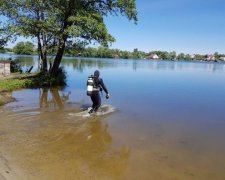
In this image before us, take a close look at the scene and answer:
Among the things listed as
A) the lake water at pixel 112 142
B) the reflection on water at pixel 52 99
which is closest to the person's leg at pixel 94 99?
the lake water at pixel 112 142

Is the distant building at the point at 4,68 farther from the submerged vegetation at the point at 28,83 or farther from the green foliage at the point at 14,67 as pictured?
the submerged vegetation at the point at 28,83

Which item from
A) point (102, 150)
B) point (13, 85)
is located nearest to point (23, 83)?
point (13, 85)

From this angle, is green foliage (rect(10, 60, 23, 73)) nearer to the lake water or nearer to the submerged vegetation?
the submerged vegetation

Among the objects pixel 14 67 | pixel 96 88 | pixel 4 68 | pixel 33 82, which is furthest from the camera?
pixel 14 67

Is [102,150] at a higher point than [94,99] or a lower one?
lower

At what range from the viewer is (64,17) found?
25641 mm

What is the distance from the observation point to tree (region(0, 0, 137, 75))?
914 inches

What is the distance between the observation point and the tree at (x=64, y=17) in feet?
76.1

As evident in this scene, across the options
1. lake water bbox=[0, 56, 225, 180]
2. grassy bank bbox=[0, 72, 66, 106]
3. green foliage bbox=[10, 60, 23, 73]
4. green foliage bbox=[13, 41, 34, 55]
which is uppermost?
green foliage bbox=[13, 41, 34, 55]

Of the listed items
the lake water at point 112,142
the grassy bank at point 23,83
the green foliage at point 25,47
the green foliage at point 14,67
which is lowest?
the lake water at point 112,142

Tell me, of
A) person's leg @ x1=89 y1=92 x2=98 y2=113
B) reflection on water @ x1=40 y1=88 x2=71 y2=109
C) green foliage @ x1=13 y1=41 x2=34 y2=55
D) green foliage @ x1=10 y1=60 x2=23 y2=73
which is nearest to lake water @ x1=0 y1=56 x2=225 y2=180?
reflection on water @ x1=40 y1=88 x2=71 y2=109

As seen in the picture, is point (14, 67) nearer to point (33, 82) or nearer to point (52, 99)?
point (33, 82)

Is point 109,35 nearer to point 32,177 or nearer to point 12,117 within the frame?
point 12,117

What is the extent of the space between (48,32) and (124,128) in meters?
14.5
